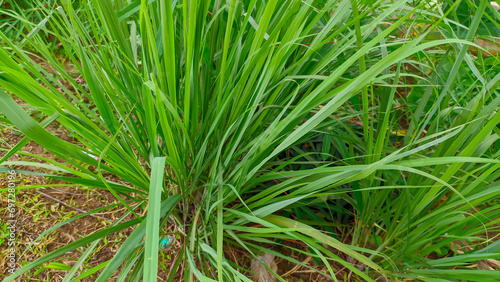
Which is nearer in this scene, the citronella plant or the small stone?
the citronella plant

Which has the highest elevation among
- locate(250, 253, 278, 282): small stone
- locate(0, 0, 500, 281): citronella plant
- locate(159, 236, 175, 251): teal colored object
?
locate(0, 0, 500, 281): citronella plant

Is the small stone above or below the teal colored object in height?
below

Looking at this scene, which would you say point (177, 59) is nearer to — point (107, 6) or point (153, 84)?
point (107, 6)

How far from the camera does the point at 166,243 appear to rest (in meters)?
0.91

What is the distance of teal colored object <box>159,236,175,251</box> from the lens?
2.95 feet

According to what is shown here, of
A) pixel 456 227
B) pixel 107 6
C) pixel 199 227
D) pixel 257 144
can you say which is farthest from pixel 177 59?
pixel 456 227

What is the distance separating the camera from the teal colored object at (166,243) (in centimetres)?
90

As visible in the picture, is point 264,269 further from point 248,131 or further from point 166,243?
point 248,131

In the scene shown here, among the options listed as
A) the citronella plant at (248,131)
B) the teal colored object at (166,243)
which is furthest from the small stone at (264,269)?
the teal colored object at (166,243)

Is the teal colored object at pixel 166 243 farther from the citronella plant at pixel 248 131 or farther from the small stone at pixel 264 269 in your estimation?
the small stone at pixel 264 269

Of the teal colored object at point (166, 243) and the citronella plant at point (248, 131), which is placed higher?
the citronella plant at point (248, 131)

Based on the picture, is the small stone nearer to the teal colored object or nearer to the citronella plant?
the citronella plant

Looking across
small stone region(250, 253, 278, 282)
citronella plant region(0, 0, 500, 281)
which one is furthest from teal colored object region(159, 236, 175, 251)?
small stone region(250, 253, 278, 282)

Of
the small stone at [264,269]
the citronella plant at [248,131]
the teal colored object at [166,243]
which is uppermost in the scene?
the citronella plant at [248,131]
